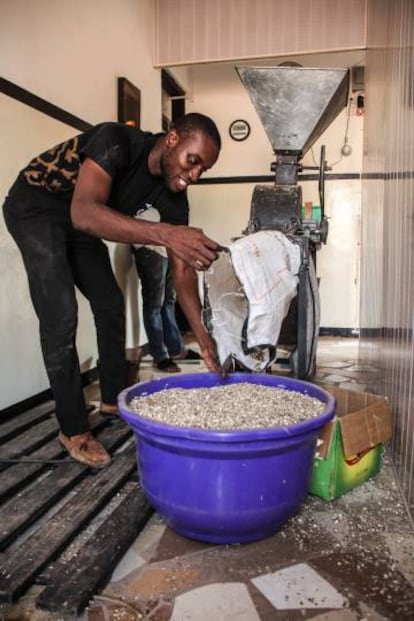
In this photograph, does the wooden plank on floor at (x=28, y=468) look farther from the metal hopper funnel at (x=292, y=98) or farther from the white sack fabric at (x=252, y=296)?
the metal hopper funnel at (x=292, y=98)

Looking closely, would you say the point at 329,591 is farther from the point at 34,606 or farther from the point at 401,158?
the point at 401,158

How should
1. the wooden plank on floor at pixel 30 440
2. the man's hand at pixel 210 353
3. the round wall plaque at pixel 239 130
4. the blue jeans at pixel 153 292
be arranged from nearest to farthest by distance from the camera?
the man's hand at pixel 210 353
the wooden plank on floor at pixel 30 440
the blue jeans at pixel 153 292
the round wall plaque at pixel 239 130

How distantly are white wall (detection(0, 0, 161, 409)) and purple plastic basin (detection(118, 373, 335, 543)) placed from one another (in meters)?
1.17

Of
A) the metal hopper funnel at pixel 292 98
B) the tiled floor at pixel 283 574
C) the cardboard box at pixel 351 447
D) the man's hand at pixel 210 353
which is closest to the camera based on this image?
the tiled floor at pixel 283 574

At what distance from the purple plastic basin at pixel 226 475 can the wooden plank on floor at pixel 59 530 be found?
0.75 ft

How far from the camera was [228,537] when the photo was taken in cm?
117

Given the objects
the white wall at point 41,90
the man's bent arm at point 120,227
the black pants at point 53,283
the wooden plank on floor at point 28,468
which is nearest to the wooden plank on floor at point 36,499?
the wooden plank on floor at point 28,468

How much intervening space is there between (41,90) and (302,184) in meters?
2.95

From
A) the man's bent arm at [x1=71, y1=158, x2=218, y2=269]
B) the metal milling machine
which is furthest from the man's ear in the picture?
the metal milling machine

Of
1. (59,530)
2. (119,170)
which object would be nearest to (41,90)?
(119,170)

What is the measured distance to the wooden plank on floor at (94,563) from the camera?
0.98 metres

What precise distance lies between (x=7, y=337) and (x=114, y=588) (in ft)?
4.34

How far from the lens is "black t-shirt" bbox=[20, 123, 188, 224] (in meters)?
1.45

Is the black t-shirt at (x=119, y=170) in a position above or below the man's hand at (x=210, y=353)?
above
